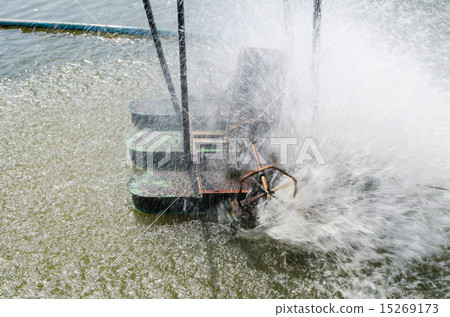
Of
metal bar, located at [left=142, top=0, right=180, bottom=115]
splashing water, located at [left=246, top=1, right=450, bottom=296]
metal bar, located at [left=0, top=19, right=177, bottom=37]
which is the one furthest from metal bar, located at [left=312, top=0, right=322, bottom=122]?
metal bar, located at [left=0, top=19, right=177, bottom=37]

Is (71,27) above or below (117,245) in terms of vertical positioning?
above

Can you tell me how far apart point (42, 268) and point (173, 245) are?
4.63 ft

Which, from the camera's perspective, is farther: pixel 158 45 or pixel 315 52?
pixel 158 45

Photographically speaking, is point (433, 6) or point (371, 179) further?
point (433, 6)

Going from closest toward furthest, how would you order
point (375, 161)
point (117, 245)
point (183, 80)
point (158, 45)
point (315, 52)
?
point (117, 245) < point (183, 80) < point (315, 52) < point (158, 45) < point (375, 161)

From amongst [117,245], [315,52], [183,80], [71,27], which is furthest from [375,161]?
[71,27]

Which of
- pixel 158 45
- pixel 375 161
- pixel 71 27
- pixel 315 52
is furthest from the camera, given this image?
pixel 71 27

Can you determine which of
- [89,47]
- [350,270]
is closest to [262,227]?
[350,270]

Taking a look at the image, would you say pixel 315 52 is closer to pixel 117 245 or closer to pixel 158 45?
pixel 158 45

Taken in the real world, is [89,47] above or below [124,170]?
above

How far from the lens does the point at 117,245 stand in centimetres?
386

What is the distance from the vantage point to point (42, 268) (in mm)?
3611

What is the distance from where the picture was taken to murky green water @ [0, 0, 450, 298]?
341 centimetres
